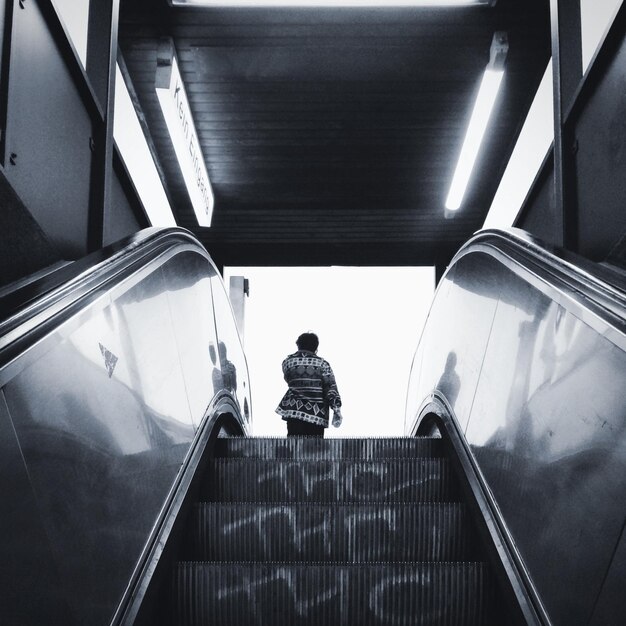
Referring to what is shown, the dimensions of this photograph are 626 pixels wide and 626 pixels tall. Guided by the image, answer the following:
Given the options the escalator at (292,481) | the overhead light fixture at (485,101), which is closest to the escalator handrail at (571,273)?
the escalator at (292,481)

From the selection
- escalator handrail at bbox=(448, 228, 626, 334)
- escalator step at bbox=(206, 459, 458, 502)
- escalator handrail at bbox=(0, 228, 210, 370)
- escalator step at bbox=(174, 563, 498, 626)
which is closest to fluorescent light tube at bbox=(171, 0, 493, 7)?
escalator handrail at bbox=(448, 228, 626, 334)

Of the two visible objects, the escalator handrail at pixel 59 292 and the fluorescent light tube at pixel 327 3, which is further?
the fluorescent light tube at pixel 327 3

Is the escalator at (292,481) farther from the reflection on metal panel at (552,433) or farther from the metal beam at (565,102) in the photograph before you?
the metal beam at (565,102)

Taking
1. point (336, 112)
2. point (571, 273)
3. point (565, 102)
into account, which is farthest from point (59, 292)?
point (336, 112)

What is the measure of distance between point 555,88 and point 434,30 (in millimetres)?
2233

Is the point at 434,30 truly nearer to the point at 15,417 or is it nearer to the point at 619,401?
the point at 619,401

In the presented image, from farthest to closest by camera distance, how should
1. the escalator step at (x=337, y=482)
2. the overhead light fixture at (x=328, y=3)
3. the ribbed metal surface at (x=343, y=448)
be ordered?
the overhead light fixture at (x=328, y=3) → the ribbed metal surface at (x=343, y=448) → the escalator step at (x=337, y=482)

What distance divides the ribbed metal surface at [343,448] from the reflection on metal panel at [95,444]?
845 mm

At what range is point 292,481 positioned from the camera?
3500 mm

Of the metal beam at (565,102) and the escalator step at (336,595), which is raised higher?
the metal beam at (565,102)

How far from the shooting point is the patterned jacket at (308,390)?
5.57 metres

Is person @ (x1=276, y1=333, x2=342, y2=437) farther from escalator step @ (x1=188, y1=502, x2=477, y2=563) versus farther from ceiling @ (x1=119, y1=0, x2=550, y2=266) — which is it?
escalator step @ (x1=188, y1=502, x2=477, y2=563)

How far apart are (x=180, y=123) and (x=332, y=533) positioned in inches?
156

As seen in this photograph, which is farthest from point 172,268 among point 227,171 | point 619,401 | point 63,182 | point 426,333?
point 227,171
